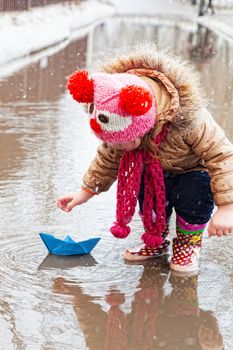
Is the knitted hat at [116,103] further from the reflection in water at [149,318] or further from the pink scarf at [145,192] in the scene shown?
the reflection in water at [149,318]

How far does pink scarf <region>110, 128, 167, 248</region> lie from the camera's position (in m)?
3.18

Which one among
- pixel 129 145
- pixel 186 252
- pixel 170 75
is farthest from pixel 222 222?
pixel 170 75

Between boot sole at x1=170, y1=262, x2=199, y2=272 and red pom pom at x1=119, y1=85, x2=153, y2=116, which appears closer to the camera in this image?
red pom pom at x1=119, y1=85, x2=153, y2=116

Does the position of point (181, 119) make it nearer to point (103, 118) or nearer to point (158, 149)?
point (158, 149)

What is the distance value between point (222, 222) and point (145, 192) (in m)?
0.36

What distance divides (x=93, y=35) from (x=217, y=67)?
7.18m

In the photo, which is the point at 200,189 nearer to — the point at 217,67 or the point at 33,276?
the point at 33,276

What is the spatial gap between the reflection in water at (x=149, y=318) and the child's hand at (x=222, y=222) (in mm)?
264

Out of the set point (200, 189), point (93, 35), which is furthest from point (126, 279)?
point (93, 35)

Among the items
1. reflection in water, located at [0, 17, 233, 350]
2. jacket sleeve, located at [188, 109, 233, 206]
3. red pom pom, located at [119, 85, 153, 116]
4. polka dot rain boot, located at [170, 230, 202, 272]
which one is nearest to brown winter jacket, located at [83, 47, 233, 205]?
jacket sleeve, located at [188, 109, 233, 206]

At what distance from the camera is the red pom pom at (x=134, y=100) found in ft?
9.30

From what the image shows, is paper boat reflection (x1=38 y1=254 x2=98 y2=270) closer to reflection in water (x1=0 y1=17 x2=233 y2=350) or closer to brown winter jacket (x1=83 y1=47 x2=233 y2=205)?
reflection in water (x1=0 y1=17 x2=233 y2=350)

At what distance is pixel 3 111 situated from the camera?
279 inches

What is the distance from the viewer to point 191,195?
3299 millimetres
